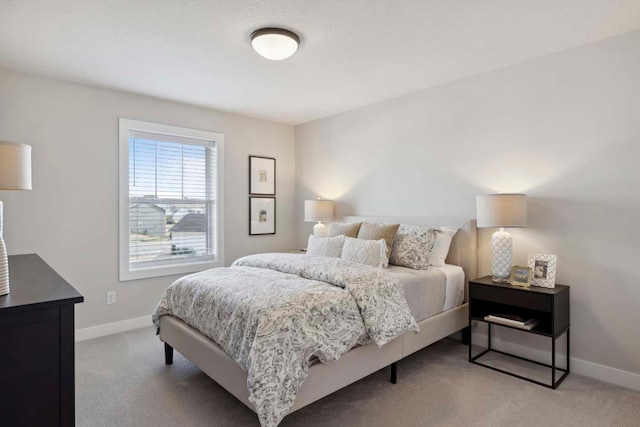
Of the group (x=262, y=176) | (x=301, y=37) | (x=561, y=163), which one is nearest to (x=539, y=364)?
(x=561, y=163)

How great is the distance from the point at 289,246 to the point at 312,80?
2556 mm

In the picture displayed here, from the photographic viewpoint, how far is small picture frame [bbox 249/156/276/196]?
4.75 meters

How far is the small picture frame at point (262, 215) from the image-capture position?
4755 mm

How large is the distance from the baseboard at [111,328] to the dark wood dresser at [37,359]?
8.09ft

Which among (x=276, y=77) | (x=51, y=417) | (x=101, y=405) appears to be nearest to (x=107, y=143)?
(x=276, y=77)

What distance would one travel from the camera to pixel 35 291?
4.81ft

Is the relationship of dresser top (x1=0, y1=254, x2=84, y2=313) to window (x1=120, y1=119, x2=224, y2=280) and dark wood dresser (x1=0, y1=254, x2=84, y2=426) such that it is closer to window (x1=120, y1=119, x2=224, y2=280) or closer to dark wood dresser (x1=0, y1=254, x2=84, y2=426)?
dark wood dresser (x1=0, y1=254, x2=84, y2=426)

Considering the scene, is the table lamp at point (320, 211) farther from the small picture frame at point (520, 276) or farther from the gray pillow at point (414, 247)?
the small picture frame at point (520, 276)

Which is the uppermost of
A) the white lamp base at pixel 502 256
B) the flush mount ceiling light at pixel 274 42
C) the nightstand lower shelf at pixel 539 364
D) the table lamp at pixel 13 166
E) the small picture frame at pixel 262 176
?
the flush mount ceiling light at pixel 274 42

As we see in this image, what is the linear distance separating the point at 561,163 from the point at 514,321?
4.27 feet

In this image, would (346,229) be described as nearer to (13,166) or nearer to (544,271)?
(544,271)

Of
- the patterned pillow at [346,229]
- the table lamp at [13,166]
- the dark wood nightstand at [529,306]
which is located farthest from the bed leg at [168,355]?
the dark wood nightstand at [529,306]

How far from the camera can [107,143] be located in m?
3.61

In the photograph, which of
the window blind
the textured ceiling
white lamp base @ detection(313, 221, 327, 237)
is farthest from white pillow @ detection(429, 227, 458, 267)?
the window blind
